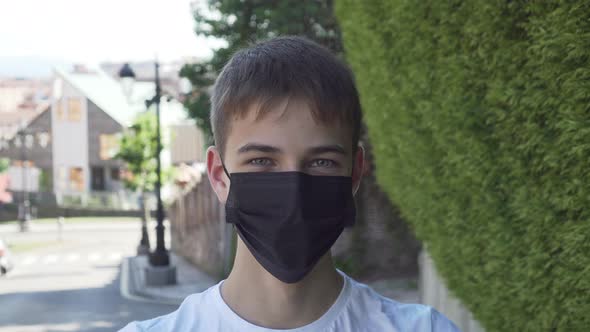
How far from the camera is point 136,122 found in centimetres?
4603

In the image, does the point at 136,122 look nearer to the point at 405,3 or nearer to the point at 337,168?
the point at 405,3

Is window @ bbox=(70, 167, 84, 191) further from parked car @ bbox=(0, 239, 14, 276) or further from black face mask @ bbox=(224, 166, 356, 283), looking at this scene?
black face mask @ bbox=(224, 166, 356, 283)

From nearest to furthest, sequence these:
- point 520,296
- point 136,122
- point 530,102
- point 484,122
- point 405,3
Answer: point 530,102 → point 520,296 → point 484,122 → point 405,3 → point 136,122

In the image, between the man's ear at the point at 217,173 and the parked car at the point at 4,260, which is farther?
the parked car at the point at 4,260

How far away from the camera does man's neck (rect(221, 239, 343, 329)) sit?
227cm

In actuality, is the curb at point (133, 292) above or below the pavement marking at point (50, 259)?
above

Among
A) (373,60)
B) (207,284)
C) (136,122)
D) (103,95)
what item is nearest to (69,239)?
(136,122)

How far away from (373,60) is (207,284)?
15379mm

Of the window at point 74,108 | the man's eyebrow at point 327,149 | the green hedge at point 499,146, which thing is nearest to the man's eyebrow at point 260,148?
the man's eyebrow at point 327,149

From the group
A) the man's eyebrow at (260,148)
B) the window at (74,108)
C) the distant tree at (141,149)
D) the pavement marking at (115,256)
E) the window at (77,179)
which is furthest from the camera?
the window at (77,179)

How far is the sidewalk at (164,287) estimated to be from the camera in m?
19.3

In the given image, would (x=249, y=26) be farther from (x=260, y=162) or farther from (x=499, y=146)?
(x=260, y=162)

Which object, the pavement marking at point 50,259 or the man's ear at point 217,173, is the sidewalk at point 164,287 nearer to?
the pavement marking at point 50,259

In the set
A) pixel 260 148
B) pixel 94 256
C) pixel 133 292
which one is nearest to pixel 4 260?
pixel 133 292
